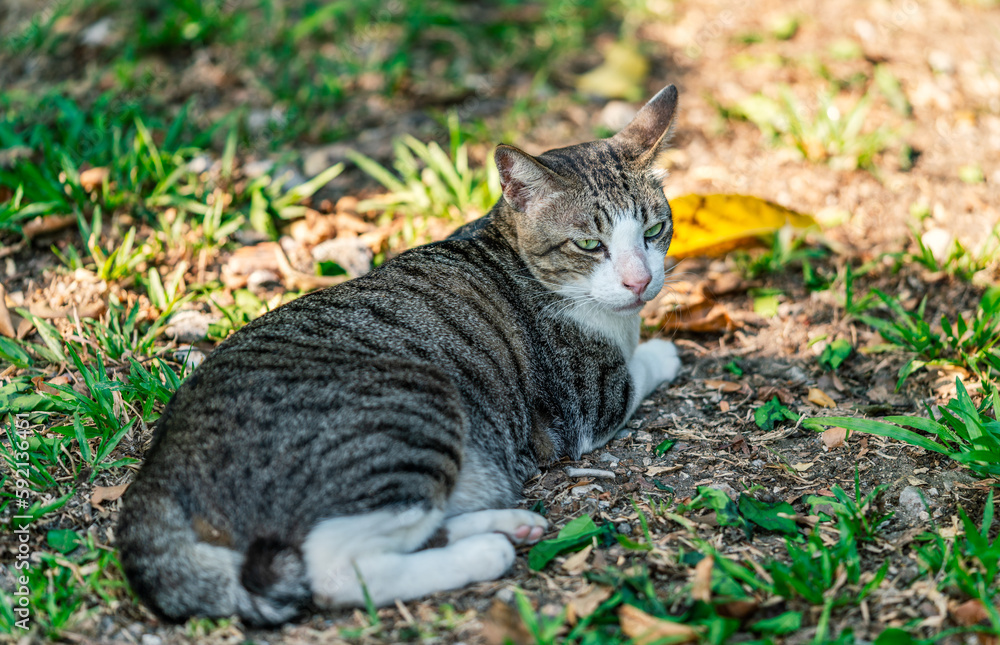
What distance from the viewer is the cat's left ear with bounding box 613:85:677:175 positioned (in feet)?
11.6

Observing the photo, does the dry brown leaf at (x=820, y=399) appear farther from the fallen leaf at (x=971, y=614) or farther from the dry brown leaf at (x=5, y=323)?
the dry brown leaf at (x=5, y=323)

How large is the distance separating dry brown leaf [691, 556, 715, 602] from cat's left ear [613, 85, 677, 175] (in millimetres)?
1899

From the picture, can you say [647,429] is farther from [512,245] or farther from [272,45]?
[272,45]

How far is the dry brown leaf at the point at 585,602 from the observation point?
2.45m

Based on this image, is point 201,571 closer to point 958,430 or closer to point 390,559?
point 390,559

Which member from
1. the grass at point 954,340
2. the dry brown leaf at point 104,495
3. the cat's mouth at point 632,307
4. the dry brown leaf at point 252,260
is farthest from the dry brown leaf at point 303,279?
the grass at point 954,340

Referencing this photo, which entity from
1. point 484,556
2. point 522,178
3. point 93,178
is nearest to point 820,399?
point 522,178

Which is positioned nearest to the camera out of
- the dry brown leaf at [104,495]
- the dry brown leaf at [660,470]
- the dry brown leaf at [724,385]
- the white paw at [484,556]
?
the white paw at [484,556]

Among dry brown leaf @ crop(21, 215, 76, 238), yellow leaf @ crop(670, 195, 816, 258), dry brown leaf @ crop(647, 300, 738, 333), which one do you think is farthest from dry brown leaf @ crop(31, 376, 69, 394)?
yellow leaf @ crop(670, 195, 816, 258)

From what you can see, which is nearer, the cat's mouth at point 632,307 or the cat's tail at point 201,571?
the cat's tail at point 201,571

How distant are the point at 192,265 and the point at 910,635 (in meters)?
4.00

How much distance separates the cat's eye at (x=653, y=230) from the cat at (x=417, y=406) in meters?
0.01

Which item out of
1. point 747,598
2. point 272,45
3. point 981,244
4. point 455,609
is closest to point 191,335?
point 455,609

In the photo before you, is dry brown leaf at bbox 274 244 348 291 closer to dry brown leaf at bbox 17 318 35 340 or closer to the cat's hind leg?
dry brown leaf at bbox 17 318 35 340
